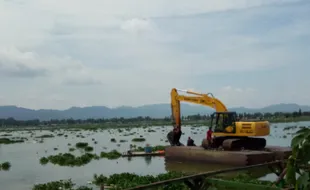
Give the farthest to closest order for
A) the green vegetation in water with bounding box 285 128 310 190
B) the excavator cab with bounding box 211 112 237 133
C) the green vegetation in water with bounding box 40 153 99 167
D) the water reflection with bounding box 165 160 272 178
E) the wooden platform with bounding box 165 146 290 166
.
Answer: the green vegetation in water with bounding box 40 153 99 167
the excavator cab with bounding box 211 112 237 133
the wooden platform with bounding box 165 146 290 166
the water reflection with bounding box 165 160 272 178
the green vegetation in water with bounding box 285 128 310 190

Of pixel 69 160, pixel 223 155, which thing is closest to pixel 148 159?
pixel 69 160

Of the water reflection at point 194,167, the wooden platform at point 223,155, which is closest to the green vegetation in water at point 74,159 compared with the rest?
the wooden platform at point 223,155

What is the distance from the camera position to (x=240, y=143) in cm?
2516

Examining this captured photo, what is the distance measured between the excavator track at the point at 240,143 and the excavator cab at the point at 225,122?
549mm

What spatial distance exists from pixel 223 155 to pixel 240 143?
6.77 ft

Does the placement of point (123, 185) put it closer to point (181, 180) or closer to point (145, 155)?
point (181, 180)

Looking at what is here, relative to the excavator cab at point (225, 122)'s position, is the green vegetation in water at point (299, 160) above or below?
below

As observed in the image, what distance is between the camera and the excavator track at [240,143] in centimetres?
2455

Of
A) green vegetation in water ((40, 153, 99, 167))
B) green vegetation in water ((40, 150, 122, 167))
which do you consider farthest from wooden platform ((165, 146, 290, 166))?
green vegetation in water ((40, 153, 99, 167))

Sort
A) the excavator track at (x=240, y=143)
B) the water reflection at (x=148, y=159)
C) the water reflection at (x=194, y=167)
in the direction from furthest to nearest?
the water reflection at (x=148, y=159)
the excavator track at (x=240, y=143)
the water reflection at (x=194, y=167)

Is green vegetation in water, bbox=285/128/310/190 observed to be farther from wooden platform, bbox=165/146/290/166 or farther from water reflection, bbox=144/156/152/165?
water reflection, bbox=144/156/152/165

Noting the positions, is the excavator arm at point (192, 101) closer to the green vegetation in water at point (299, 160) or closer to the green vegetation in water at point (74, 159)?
the green vegetation in water at point (74, 159)

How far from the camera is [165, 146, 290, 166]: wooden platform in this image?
72.9ft

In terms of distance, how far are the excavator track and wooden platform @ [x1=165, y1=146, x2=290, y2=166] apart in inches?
32.2
